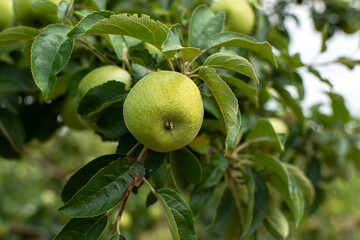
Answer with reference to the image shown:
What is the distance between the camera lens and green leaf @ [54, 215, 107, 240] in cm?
76

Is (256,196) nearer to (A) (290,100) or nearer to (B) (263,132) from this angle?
(B) (263,132)

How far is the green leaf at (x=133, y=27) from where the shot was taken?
693 mm

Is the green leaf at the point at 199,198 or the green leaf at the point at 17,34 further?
the green leaf at the point at 199,198

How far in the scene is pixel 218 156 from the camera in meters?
1.07

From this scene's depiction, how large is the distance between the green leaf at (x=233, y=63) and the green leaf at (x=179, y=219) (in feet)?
1.04

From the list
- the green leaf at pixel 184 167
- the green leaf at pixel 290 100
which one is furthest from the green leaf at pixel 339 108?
the green leaf at pixel 184 167

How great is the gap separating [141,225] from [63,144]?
144cm

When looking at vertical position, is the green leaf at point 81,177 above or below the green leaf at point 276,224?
above

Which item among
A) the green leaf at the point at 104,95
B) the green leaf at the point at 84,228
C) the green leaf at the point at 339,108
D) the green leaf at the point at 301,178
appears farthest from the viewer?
the green leaf at the point at 339,108

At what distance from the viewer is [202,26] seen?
103 centimetres

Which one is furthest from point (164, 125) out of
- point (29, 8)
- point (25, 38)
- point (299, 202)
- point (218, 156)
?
point (29, 8)

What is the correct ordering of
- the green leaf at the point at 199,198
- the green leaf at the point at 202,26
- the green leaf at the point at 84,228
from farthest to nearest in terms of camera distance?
1. the green leaf at the point at 199,198
2. the green leaf at the point at 202,26
3. the green leaf at the point at 84,228

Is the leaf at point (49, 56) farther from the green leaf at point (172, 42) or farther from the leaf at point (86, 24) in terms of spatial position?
the green leaf at point (172, 42)

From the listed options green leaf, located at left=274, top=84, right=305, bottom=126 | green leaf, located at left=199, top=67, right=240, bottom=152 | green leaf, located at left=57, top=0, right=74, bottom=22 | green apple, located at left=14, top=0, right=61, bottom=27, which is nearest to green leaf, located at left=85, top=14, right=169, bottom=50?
green leaf, located at left=199, top=67, right=240, bottom=152
